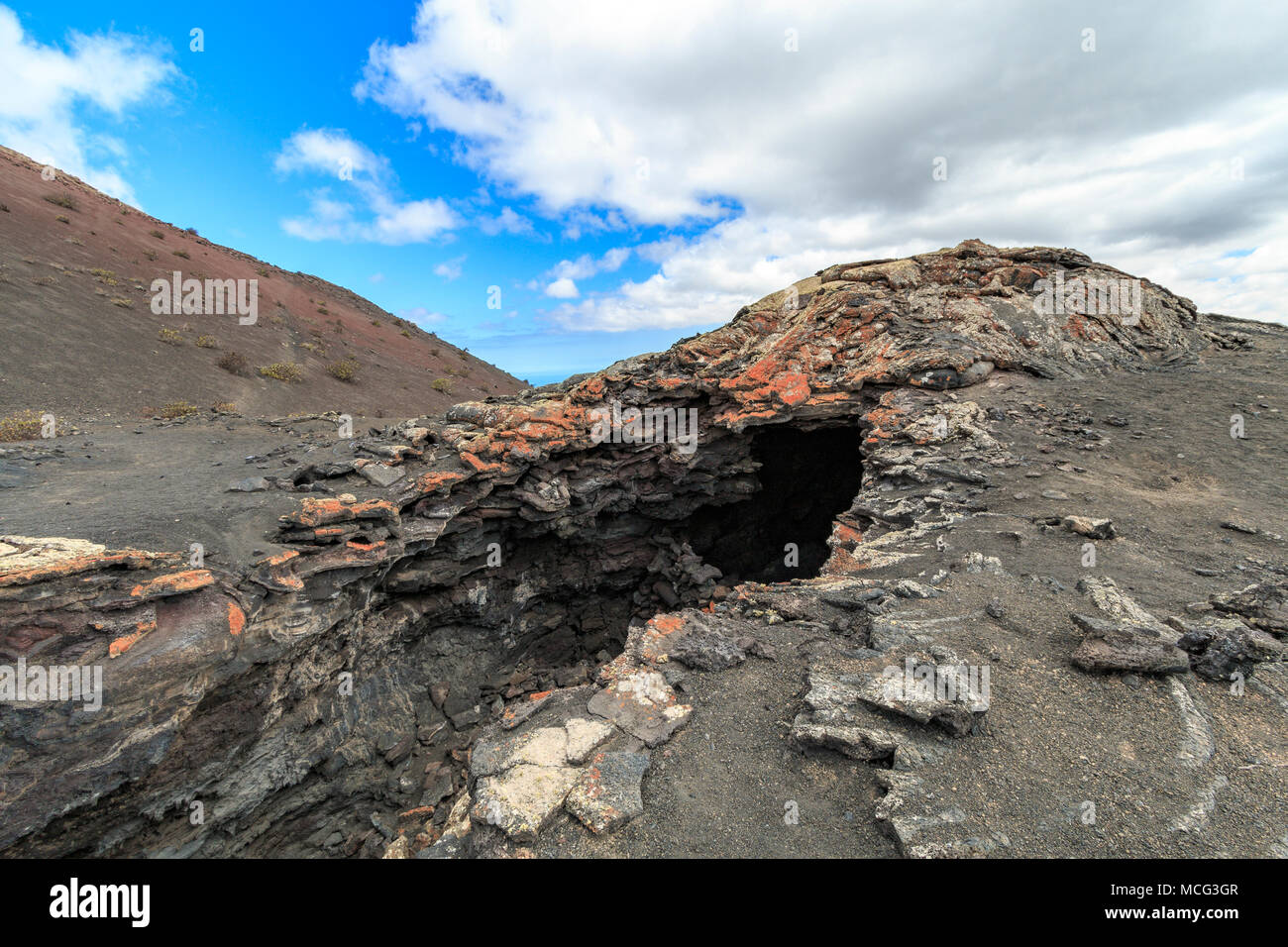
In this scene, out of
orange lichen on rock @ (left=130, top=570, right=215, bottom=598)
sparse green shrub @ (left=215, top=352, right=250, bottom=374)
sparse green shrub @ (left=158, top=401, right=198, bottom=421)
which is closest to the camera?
orange lichen on rock @ (left=130, top=570, right=215, bottom=598)

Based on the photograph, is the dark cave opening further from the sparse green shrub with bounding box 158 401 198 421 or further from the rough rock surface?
the sparse green shrub with bounding box 158 401 198 421

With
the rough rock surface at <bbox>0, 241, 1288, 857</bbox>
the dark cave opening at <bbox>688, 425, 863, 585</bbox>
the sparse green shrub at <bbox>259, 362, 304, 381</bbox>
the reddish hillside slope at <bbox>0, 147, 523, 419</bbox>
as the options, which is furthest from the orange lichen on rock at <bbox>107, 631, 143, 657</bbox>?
the sparse green shrub at <bbox>259, 362, 304, 381</bbox>

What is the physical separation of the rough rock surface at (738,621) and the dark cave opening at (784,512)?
4.99ft

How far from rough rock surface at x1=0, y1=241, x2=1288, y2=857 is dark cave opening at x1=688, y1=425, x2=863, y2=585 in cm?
152

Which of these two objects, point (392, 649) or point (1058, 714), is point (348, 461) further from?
point (1058, 714)

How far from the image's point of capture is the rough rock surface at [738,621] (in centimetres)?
434

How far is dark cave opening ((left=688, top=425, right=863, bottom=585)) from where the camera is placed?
18109 millimetres

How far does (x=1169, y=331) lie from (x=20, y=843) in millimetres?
27074

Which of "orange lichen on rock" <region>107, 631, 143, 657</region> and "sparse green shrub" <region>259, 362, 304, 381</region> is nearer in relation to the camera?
"orange lichen on rock" <region>107, 631, 143, 657</region>

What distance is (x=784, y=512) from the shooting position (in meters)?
19.3

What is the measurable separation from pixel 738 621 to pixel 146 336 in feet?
111

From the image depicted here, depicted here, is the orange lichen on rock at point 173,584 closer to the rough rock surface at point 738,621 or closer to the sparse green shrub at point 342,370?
the rough rock surface at point 738,621
